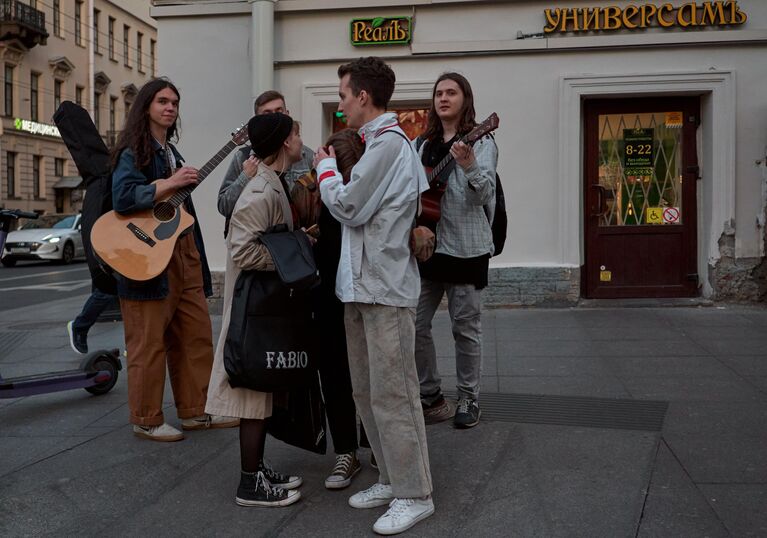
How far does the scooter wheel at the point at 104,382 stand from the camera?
18.8 feet

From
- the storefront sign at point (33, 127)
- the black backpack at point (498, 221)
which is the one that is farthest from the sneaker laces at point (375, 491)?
the storefront sign at point (33, 127)

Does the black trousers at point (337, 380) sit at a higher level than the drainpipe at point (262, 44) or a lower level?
lower

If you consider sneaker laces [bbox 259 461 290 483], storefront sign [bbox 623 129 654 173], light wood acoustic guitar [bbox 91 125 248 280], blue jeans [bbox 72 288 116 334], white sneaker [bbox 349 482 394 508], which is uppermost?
storefront sign [bbox 623 129 654 173]

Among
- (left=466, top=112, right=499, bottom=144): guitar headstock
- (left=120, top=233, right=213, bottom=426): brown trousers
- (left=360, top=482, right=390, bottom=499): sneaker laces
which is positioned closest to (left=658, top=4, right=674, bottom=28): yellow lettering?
(left=466, top=112, right=499, bottom=144): guitar headstock

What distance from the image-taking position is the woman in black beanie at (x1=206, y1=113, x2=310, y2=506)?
3605 mm

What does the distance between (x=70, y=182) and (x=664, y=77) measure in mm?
40674

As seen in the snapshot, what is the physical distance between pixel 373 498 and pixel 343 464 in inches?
13.7

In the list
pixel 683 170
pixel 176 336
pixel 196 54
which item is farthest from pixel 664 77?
pixel 176 336

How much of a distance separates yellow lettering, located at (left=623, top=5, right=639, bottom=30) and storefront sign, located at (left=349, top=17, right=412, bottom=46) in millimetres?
2365

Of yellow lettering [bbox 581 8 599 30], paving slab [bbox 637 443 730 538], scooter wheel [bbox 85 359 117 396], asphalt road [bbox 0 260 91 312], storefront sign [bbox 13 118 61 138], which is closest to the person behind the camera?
paving slab [bbox 637 443 730 538]

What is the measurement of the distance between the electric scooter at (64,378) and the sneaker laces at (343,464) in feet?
7.24

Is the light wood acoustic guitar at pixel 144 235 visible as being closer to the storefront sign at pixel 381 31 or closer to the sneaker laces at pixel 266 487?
the sneaker laces at pixel 266 487

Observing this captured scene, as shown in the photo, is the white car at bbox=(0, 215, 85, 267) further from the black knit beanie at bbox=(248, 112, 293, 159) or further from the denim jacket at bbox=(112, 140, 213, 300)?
the black knit beanie at bbox=(248, 112, 293, 159)

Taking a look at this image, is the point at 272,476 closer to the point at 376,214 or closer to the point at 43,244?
the point at 376,214
